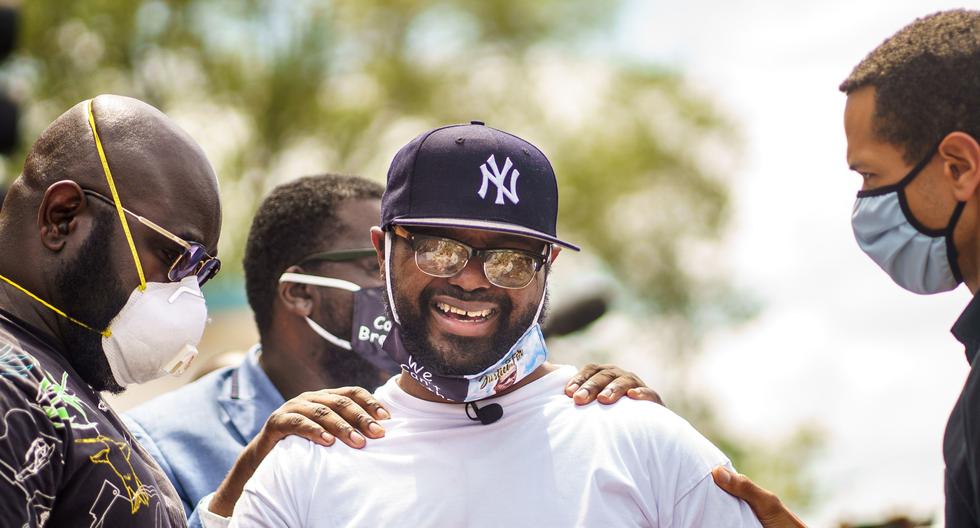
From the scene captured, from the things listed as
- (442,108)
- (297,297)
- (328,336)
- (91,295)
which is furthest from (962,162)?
(442,108)

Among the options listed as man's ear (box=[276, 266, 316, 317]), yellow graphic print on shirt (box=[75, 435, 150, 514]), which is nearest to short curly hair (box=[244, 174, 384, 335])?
man's ear (box=[276, 266, 316, 317])

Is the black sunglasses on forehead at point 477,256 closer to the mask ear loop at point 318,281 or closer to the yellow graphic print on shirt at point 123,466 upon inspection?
the yellow graphic print on shirt at point 123,466

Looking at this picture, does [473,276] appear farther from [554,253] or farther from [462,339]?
[554,253]

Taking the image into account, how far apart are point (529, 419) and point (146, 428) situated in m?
1.70

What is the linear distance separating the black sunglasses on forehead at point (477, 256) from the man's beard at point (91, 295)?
0.83m

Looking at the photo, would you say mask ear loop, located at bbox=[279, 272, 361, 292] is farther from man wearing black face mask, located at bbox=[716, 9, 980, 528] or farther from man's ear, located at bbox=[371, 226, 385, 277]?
man wearing black face mask, located at bbox=[716, 9, 980, 528]

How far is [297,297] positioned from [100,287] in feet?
5.24

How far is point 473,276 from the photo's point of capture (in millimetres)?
3363

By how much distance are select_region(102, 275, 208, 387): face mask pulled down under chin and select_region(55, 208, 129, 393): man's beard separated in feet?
0.11

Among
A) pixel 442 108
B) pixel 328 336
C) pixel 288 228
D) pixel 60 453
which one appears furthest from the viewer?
pixel 442 108

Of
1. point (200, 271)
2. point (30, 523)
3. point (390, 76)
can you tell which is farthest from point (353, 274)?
point (390, 76)

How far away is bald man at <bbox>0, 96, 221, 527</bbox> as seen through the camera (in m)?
2.96

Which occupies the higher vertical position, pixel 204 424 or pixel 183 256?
pixel 183 256

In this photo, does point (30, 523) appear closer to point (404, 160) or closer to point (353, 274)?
point (404, 160)
